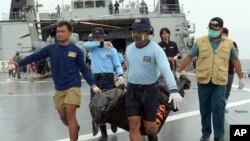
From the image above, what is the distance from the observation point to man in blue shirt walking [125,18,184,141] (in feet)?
17.8

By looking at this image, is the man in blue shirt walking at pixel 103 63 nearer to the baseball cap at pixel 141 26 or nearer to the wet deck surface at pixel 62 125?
the wet deck surface at pixel 62 125

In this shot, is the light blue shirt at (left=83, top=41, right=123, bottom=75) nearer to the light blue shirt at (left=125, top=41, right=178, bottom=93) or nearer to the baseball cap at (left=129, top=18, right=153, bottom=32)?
the light blue shirt at (left=125, top=41, right=178, bottom=93)

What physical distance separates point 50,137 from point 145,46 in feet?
10.3

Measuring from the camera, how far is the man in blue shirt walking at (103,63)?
7.33m

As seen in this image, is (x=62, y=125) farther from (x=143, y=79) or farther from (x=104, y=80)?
(x=143, y=79)

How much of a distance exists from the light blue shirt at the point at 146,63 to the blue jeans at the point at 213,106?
145cm

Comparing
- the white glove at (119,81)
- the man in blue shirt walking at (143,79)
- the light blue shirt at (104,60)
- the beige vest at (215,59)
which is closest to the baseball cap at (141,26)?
the man in blue shirt walking at (143,79)

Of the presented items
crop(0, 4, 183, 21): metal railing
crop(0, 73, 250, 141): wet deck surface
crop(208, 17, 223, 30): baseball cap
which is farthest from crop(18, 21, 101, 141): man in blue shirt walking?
crop(0, 4, 183, 21): metal railing

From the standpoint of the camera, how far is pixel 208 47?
6598 mm

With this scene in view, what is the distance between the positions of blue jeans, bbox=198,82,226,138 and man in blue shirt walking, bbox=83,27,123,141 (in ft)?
4.76

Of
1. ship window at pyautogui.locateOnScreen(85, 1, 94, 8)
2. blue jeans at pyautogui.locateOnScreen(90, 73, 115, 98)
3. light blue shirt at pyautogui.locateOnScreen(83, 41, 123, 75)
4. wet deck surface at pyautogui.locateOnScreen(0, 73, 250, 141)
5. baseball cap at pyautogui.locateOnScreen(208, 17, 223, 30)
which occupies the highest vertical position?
ship window at pyautogui.locateOnScreen(85, 1, 94, 8)

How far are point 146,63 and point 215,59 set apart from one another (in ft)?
5.18

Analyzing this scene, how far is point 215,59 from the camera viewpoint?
6.57 metres

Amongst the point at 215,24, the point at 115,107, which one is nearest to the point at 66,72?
the point at 115,107
